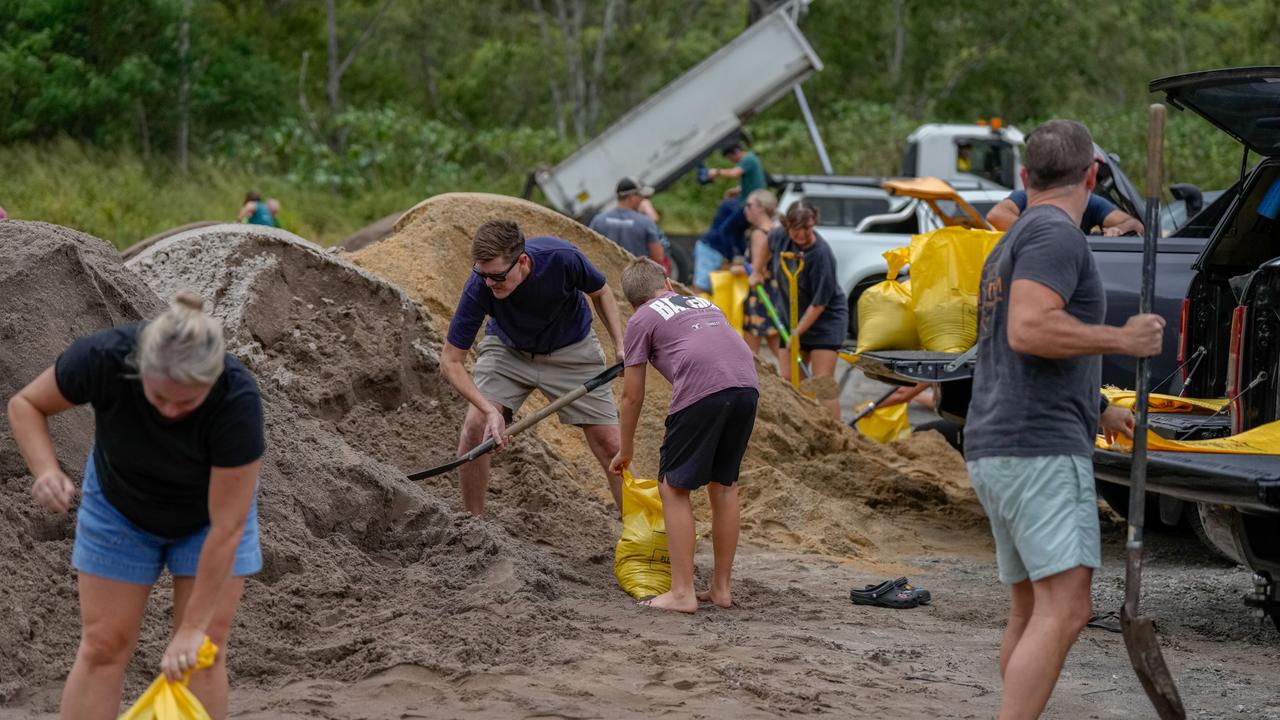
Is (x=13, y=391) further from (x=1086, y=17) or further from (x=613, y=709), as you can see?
(x=1086, y=17)

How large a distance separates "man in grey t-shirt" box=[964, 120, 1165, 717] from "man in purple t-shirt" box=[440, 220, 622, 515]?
2.91 meters

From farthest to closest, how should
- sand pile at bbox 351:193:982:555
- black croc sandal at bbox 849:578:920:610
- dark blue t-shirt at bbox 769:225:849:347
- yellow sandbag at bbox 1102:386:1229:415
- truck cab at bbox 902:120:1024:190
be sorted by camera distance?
truck cab at bbox 902:120:1024:190 → dark blue t-shirt at bbox 769:225:849:347 → sand pile at bbox 351:193:982:555 → black croc sandal at bbox 849:578:920:610 → yellow sandbag at bbox 1102:386:1229:415

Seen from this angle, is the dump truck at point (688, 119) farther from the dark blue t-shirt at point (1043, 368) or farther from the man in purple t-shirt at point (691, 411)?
the dark blue t-shirt at point (1043, 368)

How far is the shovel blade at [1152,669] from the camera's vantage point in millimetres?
4152

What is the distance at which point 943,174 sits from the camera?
20.4 m

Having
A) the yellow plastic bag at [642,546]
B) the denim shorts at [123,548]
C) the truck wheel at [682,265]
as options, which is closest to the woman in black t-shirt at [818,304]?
the yellow plastic bag at [642,546]

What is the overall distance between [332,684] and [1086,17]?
3381cm

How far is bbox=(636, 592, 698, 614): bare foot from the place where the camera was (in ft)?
19.8

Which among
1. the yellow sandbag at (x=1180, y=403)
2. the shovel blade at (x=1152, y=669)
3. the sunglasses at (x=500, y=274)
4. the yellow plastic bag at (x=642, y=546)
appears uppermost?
the sunglasses at (x=500, y=274)

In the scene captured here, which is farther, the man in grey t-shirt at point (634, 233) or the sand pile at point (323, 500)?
the man in grey t-shirt at point (634, 233)

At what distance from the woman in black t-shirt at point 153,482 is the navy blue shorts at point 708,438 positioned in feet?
8.39

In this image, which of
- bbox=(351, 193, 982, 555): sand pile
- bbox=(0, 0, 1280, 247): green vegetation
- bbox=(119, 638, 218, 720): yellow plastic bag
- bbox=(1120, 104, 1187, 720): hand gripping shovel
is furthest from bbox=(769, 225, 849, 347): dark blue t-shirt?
bbox=(0, 0, 1280, 247): green vegetation

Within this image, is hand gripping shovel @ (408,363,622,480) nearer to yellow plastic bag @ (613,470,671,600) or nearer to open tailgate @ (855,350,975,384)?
yellow plastic bag @ (613,470,671,600)

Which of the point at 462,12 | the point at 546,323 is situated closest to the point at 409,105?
the point at 462,12
